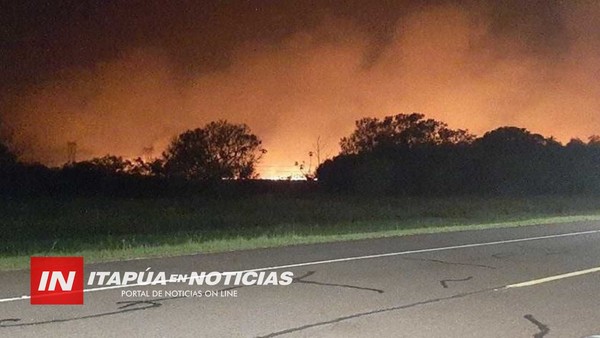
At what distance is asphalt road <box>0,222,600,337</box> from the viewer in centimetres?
888

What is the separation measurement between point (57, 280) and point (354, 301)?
Result: 16.1 feet

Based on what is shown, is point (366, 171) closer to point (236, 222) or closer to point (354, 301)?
point (236, 222)

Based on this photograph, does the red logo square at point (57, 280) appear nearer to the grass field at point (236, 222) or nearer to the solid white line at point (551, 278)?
the grass field at point (236, 222)

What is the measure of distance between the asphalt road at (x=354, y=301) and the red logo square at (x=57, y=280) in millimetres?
207

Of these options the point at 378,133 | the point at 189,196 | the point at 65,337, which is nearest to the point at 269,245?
the point at 65,337

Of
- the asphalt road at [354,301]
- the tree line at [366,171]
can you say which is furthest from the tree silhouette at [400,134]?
the asphalt road at [354,301]

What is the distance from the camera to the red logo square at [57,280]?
10.5 metres

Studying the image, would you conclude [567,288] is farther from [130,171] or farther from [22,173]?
[130,171]

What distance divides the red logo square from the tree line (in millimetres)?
70297

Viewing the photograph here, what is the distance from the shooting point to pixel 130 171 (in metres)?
93.9

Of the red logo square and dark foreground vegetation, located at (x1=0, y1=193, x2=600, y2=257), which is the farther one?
dark foreground vegetation, located at (x1=0, y1=193, x2=600, y2=257)

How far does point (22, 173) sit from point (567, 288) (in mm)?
77320

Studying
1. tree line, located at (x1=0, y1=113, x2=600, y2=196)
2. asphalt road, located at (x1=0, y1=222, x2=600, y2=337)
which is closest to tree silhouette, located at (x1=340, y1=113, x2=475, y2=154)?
tree line, located at (x1=0, y1=113, x2=600, y2=196)

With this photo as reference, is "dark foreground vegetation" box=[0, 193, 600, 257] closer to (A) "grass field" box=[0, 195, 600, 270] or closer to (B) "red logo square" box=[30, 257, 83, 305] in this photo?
(A) "grass field" box=[0, 195, 600, 270]
